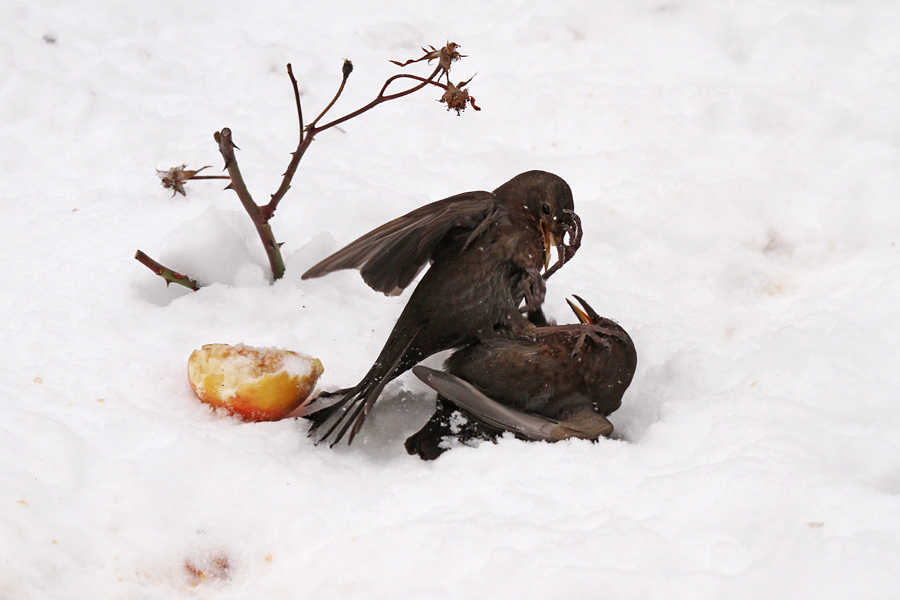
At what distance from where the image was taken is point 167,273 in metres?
2.49

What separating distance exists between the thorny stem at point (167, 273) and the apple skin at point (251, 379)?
37 cm

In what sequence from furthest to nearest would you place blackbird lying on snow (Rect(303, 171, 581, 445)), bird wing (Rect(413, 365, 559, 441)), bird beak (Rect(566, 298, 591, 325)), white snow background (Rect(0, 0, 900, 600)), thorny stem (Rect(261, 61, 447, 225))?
bird beak (Rect(566, 298, 591, 325)), thorny stem (Rect(261, 61, 447, 225)), blackbird lying on snow (Rect(303, 171, 581, 445)), bird wing (Rect(413, 365, 559, 441)), white snow background (Rect(0, 0, 900, 600))

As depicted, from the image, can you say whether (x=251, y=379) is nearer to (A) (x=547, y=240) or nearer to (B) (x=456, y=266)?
(B) (x=456, y=266)

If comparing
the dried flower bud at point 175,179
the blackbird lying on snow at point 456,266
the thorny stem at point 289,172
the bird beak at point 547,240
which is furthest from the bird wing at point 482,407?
the dried flower bud at point 175,179

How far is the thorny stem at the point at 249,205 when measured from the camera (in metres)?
2.29

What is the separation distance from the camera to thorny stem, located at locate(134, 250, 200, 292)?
94.6 inches

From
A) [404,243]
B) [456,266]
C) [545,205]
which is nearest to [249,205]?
[404,243]

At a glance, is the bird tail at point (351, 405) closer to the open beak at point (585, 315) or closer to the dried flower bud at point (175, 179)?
the open beak at point (585, 315)

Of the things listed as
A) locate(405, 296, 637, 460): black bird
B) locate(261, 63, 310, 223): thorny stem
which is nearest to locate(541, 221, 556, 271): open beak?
locate(405, 296, 637, 460): black bird

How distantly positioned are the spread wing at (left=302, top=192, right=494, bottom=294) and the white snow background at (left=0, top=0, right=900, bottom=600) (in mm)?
303

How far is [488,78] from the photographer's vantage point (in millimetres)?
3637

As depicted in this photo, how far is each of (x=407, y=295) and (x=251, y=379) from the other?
2.39 feet

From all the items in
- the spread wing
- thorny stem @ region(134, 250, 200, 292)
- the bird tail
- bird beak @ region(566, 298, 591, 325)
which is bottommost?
the bird tail

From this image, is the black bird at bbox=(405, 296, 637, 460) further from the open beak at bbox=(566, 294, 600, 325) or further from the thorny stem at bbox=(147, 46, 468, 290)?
the thorny stem at bbox=(147, 46, 468, 290)
